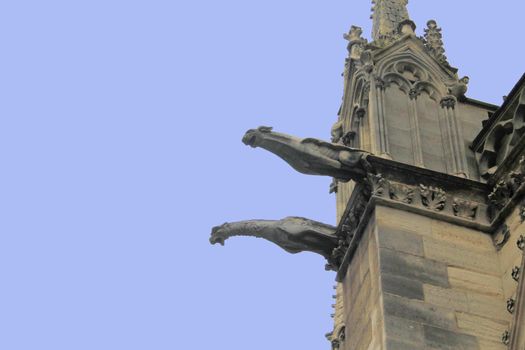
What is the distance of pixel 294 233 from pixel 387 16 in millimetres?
5335

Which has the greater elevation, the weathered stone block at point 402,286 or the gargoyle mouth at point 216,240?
the gargoyle mouth at point 216,240

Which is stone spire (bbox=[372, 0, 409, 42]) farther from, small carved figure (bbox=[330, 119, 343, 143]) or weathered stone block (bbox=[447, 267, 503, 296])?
weathered stone block (bbox=[447, 267, 503, 296])

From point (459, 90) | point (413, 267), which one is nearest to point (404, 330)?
point (413, 267)

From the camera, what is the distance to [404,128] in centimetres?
1557

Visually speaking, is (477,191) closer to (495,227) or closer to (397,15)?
(495,227)

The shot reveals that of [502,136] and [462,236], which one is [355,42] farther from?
[462,236]

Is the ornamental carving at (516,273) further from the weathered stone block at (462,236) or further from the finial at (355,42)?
the finial at (355,42)

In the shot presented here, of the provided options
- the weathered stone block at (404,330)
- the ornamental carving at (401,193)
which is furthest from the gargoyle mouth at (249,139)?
the weathered stone block at (404,330)

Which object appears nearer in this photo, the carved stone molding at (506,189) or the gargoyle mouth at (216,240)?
the carved stone molding at (506,189)

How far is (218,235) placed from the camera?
16391 millimetres

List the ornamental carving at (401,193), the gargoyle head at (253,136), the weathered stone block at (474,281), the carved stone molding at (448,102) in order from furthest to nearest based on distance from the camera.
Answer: the carved stone molding at (448,102)
the gargoyle head at (253,136)
the ornamental carving at (401,193)
the weathered stone block at (474,281)

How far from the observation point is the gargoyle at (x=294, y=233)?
1536 cm

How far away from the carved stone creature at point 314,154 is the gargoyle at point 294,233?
2.89 feet

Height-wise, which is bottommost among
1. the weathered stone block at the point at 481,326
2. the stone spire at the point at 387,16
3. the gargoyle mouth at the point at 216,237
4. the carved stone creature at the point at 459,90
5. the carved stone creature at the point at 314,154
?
the weathered stone block at the point at 481,326
